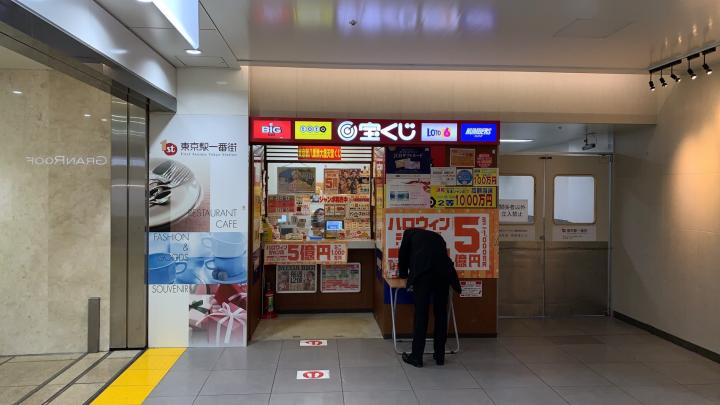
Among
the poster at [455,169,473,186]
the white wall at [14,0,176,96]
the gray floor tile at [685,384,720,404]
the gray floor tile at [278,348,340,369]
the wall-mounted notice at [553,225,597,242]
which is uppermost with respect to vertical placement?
the white wall at [14,0,176,96]

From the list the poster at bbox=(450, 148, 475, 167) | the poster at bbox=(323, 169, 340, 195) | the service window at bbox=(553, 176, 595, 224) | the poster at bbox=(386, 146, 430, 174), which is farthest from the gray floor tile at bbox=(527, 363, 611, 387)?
the poster at bbox=(323, 169, 340, 195)

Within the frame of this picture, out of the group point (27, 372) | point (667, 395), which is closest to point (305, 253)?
point (27, 372)

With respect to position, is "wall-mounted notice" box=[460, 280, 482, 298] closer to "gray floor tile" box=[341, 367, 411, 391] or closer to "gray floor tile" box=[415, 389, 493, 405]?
"gray floor tile" box=[341, 367, 411, 391]

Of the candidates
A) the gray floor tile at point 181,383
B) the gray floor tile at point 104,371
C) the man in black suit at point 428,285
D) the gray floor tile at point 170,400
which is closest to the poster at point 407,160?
the man in black suit at point 428,285

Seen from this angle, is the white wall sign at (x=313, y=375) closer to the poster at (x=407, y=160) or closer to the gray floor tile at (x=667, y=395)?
the poster at (x=407, y=160)

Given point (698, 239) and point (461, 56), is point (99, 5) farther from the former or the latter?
point (698, 239)

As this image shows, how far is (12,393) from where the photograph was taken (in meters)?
3.83

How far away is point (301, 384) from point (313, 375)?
0.22m

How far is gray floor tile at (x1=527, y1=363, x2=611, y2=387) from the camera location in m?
4.34

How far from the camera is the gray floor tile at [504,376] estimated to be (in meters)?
4.30

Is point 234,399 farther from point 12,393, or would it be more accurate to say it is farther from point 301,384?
point 12,393

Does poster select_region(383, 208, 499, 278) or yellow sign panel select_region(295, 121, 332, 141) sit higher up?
yellow sign panel select_region(295, 121, 332, 141)

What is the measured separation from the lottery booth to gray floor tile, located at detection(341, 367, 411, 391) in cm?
81

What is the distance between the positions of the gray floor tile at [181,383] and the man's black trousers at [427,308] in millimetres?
2069
